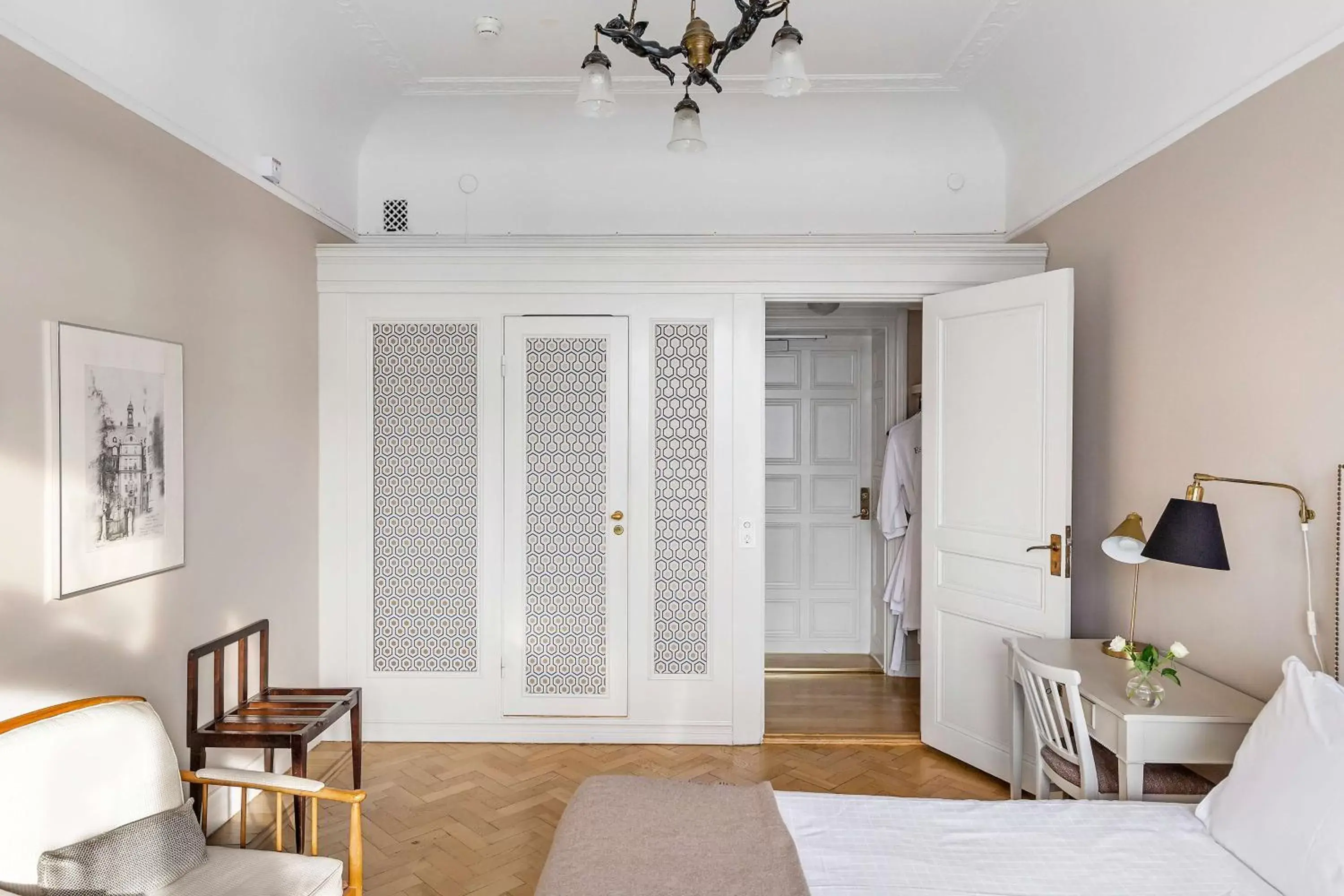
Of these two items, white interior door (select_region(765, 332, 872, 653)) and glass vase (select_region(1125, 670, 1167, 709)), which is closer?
glass vase (select_region(1125, 670, 1167, 709))

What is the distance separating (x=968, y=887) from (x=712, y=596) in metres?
2.14

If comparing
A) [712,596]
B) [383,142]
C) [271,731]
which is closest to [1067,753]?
[712,596]

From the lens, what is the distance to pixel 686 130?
238 centimetres

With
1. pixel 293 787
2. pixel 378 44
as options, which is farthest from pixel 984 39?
pixel 293 787

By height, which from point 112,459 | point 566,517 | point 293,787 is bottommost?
point 293,787

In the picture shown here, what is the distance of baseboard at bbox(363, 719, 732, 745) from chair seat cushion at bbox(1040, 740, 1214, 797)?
1577 millimetres

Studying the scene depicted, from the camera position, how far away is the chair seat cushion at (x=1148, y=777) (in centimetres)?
225

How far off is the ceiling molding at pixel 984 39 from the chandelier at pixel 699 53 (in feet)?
4.40

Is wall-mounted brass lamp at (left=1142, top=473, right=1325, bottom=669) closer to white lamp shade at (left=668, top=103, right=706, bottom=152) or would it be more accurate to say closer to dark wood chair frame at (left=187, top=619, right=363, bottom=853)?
white lamp shade at (left=668, top=103, right=706, bottom=152)

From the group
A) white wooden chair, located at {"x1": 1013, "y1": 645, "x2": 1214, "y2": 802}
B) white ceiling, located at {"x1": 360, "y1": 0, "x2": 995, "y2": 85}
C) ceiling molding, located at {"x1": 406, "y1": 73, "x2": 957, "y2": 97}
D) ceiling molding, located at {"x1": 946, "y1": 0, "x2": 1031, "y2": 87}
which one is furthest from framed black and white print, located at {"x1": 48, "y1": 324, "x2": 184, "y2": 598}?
ceiling molding, located at {"x1": 946, "y1": 0, "x2": 1031, "y2": 87}

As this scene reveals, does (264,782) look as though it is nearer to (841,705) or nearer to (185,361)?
(185,361)

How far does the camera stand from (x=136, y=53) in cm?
235

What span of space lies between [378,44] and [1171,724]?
3843 mm

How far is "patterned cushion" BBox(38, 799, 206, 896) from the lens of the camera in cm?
163
